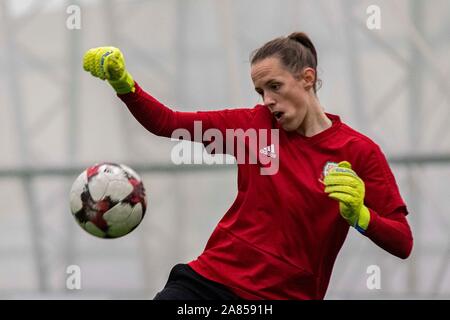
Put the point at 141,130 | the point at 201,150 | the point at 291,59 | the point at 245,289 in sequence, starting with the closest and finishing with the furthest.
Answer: the point at 245,289 < the point at 291,59 < the point at 201,150 < the point at 141,130

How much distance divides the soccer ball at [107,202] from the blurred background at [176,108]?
3401mm

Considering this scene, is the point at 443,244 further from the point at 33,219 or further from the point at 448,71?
the point at 33,219

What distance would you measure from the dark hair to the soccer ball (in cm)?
66

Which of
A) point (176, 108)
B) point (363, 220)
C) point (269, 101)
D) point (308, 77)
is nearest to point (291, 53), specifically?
point (308, 77)

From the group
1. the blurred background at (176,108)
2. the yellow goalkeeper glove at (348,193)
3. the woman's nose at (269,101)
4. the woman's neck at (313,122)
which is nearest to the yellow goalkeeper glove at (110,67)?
the woman's nose at (269,101)

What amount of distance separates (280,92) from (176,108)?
3.92m

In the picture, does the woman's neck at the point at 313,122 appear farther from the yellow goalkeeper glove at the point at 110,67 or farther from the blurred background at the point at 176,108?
the blurred background at the point at 176,108

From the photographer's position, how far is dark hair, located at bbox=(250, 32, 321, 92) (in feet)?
10.4

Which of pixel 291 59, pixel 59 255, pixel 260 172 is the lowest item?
pixel 59 255

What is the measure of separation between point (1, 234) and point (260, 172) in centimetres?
467

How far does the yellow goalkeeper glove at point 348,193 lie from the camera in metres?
2.87

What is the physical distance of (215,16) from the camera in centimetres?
699

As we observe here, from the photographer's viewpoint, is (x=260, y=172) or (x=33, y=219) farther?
(x=33, y=219)

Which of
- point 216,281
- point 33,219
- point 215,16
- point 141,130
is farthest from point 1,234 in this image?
point 216,281
